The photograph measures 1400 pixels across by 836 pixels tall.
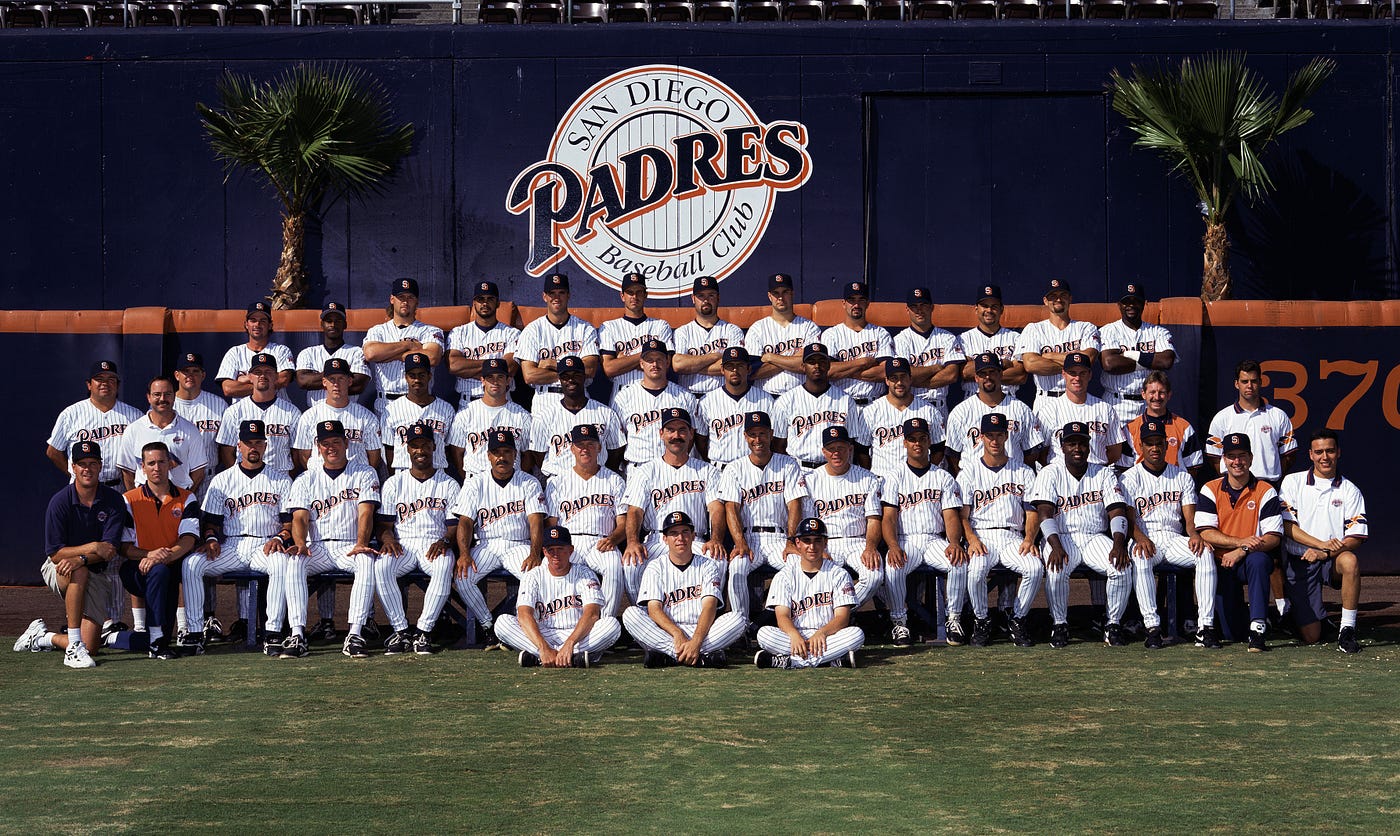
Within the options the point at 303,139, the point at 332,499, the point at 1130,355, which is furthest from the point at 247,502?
the point at 1130,355

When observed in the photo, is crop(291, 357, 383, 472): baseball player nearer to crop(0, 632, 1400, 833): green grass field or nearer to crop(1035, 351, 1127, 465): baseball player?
crop(0, 632, 1400, 833): green grass field

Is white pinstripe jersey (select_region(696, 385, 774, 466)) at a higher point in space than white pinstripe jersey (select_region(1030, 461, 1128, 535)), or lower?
higher

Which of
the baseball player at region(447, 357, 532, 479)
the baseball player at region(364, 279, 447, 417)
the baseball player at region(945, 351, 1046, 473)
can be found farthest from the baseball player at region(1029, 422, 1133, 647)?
the baseball player at region(364, 279, 447, 417)

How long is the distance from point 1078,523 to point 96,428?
7.61 m

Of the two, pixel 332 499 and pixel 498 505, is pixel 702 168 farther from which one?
pixel 332 499

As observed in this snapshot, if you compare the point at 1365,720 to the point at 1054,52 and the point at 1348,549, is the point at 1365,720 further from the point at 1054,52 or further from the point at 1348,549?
the point at 1054,52

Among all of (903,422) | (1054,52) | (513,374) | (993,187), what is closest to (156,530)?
(513,374)

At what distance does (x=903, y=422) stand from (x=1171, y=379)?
3228 millimetres

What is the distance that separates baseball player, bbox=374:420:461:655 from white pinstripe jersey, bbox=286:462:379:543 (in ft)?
0.57

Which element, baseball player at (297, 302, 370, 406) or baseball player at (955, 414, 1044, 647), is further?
baseball player at (297, 302, 370, 406)

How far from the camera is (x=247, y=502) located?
1100cm

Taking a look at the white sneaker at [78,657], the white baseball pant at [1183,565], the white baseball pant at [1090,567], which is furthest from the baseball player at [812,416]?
the white sneaker at [78,657]

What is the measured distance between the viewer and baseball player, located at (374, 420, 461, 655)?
1048cm

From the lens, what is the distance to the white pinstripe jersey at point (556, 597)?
10039 millimetres
